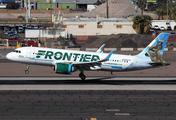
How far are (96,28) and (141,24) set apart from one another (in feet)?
58.4

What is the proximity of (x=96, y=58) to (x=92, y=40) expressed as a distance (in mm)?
58560

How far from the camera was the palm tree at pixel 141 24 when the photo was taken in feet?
377

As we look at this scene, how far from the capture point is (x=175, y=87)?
38.3 metres

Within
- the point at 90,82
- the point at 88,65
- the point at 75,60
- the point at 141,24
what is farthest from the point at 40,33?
the point at 88,65

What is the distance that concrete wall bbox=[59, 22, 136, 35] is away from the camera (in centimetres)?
11200

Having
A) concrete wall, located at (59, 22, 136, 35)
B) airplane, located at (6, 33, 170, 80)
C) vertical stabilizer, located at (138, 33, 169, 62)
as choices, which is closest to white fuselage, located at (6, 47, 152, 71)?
airplane, located at (6, 33, 170, 80)

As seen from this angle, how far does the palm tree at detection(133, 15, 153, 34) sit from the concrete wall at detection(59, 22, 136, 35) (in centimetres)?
203

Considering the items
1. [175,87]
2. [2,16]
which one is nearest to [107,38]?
[175,87]

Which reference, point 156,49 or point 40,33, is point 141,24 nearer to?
point 40,33

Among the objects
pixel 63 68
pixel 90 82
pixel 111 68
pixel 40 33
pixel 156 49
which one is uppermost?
pixel 40 33

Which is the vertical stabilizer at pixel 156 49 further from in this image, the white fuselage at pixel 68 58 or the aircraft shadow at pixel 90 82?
the aircraft shadow at pixel 90 82
